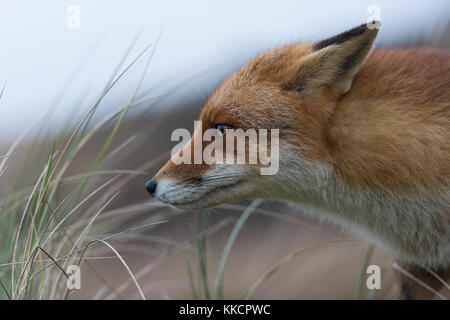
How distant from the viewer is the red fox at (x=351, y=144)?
2807 mm

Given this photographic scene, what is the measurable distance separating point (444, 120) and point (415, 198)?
0.46 meters

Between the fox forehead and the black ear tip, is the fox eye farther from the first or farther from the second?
the black ear tip

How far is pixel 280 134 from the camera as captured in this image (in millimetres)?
2930

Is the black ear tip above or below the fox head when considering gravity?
above

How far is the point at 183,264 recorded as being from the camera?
830 cm

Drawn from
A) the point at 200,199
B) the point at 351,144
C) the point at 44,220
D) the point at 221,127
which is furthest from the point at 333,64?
the point at 44,220

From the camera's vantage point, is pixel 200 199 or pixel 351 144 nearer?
pixel 351 144

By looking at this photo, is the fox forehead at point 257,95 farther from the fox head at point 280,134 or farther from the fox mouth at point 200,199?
the fox mouth at point 200,199

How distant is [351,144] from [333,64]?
0.46 meters

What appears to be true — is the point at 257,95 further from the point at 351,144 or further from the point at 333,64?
the point at 351,144

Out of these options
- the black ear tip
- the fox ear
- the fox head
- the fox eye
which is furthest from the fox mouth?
the black ear tip

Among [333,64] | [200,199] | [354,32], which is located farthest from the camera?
[200,199]

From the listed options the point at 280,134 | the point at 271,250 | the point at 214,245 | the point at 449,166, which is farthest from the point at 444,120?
the point at 214,245

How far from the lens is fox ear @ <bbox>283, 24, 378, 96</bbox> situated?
2.72 meters
